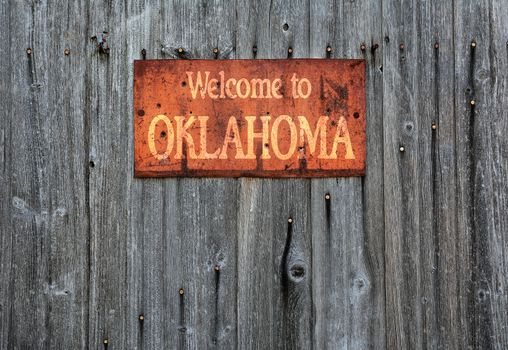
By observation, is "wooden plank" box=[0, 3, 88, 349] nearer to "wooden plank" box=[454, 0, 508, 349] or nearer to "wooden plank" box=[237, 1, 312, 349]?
"wooden plank" box=[237, 1, 312, 349]

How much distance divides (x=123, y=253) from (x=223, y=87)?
58cm

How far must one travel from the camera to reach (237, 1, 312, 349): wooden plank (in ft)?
5.43

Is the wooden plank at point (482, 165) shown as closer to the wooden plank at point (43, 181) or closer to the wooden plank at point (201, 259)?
the wooden plank at point (201, 259)

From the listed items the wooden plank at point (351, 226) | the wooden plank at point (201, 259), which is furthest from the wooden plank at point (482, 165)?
the wooden plank at point (201, 259)

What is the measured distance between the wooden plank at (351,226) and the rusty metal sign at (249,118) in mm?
39

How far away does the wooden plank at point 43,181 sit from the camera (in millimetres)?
1659

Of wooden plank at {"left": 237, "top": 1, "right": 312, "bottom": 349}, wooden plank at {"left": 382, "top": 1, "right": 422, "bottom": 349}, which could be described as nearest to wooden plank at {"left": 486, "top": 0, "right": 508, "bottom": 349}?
wooden plank at {"left": 382, "top": 1, "right": 422, "bottom": 349}

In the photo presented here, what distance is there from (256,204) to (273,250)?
15 centimetres

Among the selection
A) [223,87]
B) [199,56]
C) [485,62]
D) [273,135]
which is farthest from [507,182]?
[199,56]

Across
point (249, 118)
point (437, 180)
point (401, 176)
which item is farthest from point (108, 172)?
point (437, 180)

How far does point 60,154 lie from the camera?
1.68 m

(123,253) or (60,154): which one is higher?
(60,154)

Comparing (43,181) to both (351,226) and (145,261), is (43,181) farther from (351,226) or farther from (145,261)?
(351,226)

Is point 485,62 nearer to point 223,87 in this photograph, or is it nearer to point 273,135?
point 273,135
